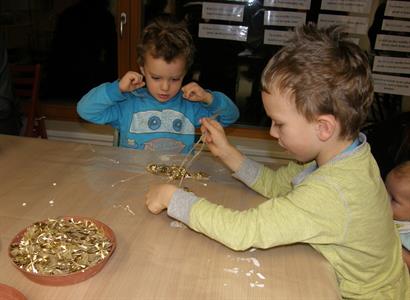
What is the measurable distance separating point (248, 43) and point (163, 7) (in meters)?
0.62

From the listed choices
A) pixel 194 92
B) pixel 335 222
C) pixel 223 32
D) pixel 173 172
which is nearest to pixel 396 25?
pixel 223 32

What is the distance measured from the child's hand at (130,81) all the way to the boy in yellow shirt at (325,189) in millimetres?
636

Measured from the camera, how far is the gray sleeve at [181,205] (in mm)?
951

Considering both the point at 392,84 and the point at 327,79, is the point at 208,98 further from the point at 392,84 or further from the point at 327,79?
Result: the point at 392,84

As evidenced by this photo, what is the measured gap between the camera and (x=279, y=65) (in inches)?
37.4

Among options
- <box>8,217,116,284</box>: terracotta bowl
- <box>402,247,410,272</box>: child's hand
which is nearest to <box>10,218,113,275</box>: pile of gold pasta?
<box>8,217,116,284</box>: terracotta bowl

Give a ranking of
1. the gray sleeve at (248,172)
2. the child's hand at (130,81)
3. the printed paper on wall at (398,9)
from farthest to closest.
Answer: the printed paper on wall at (398,9) < the child's hand at (130,81) < the gray sleeve at (248,172)

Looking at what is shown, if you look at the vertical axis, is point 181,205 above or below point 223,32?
below

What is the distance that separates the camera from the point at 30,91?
269 cm

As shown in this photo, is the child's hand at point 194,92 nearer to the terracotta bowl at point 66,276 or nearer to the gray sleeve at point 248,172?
the gray sleeve at point 248,172

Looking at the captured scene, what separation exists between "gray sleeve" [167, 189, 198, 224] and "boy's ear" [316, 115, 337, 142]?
0.33 m

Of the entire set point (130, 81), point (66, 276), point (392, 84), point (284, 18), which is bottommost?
point (66, 276)

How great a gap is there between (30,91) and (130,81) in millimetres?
1474

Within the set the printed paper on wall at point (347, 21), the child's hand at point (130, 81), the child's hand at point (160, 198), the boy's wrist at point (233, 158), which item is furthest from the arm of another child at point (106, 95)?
the printed paper on wall at point (347, 21)
